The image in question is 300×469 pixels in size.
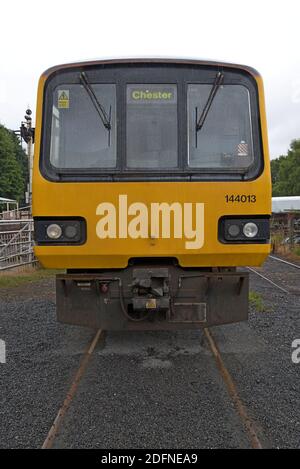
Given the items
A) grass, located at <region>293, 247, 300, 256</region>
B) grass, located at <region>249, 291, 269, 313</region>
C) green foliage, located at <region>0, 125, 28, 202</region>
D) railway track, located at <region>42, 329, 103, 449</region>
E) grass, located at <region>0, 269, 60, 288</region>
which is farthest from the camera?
green foliage, located at <region>0, 125, 28, 202</region>

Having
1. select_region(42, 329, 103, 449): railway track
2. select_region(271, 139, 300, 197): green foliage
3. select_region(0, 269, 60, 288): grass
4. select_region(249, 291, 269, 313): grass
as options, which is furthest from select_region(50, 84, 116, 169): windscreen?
select_region(271, 139, 300, 197): green foliage

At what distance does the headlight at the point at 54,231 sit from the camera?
12.2 ft

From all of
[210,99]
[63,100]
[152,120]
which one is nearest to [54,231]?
[63,100]

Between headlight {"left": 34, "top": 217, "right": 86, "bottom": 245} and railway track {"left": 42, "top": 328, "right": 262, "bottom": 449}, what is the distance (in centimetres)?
138

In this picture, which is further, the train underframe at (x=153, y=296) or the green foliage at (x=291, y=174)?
the green foliage at (x=291, y=174)

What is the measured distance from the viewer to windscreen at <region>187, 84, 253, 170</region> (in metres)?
3.80

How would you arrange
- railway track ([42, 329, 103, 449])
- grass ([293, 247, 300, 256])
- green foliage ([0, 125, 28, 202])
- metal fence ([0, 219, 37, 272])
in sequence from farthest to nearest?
1. green foliage ([0, 125, 28, 202])
2. grass ([293, 247, 300, 256])
3. metal fence ([0, 219, 37, 272])
4. railway track ([42, 329, 103, 449])

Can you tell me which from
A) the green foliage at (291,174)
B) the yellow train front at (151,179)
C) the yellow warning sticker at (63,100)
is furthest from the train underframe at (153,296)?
the green foliage at (291,174)

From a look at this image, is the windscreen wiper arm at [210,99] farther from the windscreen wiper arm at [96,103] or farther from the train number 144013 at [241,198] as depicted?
the windscreen wiper arm at [96,103]

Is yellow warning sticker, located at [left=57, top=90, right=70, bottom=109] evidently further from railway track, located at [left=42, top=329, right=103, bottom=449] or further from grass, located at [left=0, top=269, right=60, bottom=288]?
grass, located at [left=0, top=269, right=60, bottom=288]

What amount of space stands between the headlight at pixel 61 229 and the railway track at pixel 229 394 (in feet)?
4.54

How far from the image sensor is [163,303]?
3748 millimetres

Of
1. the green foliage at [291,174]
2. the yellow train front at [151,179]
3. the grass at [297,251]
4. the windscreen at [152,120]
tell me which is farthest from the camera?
the green foliage at [291,174]

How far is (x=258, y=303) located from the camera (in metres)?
7.02
